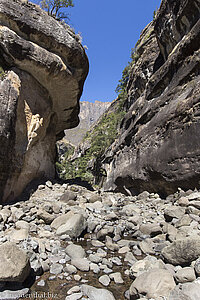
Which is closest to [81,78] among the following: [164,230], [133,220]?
[133,220]

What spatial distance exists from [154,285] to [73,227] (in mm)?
2916

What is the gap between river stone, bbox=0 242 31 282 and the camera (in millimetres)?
2628

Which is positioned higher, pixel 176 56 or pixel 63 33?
pixel 63 33

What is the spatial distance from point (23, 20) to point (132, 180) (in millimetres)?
10167

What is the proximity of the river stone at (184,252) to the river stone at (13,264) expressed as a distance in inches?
98.8

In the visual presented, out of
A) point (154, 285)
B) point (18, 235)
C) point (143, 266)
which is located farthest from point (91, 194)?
point (154, 285)

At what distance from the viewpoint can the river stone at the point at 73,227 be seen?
4.84 m

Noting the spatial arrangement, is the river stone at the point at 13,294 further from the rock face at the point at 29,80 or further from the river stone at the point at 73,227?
the rock face at the point at 29,80

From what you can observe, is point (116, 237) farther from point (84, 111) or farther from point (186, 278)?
point (84, 111)

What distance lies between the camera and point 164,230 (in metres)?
4.66

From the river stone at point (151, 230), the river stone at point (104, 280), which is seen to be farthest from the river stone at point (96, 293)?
the river stone at point (151, 230)

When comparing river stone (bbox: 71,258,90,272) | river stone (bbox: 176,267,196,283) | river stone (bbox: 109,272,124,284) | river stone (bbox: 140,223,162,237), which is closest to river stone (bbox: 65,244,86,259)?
river stone (bbox: 71,258,90,272)

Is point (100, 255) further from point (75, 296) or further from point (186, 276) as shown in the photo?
point (186, 276)

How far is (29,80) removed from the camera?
9.18 m
